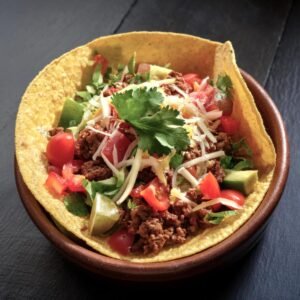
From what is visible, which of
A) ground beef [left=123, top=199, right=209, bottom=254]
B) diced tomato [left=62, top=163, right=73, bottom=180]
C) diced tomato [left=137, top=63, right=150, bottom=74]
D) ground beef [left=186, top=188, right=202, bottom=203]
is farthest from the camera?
diced tomato [left=137, top=63, right=150, bottom=74]

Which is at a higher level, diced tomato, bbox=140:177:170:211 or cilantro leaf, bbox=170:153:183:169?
cilantro leaf, bbox=170:153:183:169

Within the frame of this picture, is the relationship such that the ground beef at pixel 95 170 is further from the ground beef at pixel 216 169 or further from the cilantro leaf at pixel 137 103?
the ground beef at pixel 216 169

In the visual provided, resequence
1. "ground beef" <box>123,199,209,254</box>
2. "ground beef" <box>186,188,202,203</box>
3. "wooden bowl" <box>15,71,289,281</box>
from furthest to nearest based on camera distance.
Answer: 1. "ground beef" <box>186,188,202,203</box>
2. "ground beef" <box>123,199,209,254</box>
3. "wooden bowl" <box>15,71,289,281</box>

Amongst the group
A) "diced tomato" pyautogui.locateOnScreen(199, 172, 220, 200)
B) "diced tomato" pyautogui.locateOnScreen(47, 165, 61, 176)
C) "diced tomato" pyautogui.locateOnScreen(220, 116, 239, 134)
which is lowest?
"diced tomato" pyautogui.locateOnScreen(47, 165, 61, 176)

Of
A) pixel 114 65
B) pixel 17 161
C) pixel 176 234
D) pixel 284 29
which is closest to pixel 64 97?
pixel 114 65

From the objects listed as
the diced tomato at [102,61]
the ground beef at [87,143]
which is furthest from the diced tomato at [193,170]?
the diced tomato at [102,61]

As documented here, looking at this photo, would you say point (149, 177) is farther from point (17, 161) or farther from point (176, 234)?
point (17, 161)

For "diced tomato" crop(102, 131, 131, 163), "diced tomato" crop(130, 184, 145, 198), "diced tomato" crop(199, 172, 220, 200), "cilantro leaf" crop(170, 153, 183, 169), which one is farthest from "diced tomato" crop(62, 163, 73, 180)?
"diced tomato" crop(199, 172, 220, 200)

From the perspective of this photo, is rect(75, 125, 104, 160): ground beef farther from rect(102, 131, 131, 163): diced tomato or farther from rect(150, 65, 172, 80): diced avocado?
rect(150, 65, 172, 80): diced avocado
